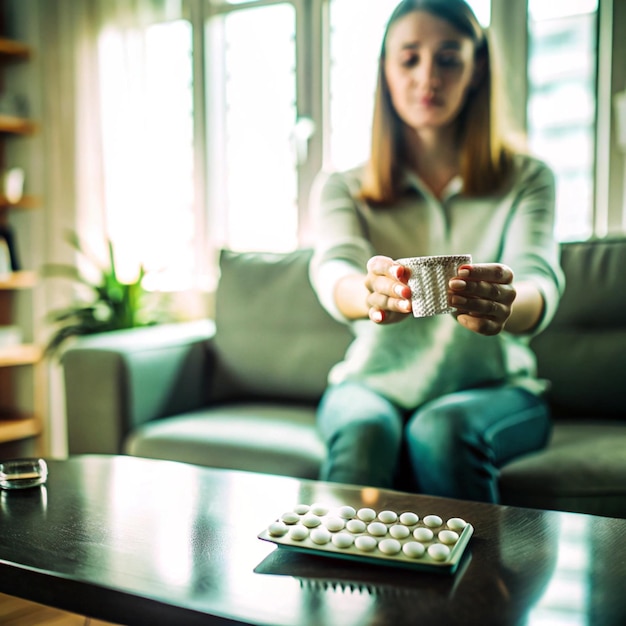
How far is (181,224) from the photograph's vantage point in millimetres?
2939

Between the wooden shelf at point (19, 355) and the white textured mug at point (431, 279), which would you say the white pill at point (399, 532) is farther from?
the wooden shelf at point (19, 355)

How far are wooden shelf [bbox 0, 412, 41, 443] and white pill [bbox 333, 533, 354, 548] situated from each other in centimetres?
246

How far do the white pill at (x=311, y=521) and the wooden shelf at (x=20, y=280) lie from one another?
2433 mm

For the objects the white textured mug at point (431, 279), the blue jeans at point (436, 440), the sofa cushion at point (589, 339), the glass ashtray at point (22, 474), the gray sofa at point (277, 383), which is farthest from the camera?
the sofa cushion at point (589, 339)

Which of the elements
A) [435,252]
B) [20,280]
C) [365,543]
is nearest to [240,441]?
[435,252]

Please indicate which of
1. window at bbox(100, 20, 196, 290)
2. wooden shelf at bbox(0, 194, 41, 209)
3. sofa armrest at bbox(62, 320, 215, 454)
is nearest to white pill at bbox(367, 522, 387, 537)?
sofa armrest at bbox(62, 320, 215, 454)

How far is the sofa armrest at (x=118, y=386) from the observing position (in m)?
1.78

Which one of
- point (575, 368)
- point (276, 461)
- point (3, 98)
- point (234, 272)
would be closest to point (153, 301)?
point (234, 272)

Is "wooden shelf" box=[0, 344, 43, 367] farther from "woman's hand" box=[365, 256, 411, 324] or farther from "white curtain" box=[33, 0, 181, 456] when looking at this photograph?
"woman's hand" box=[365, 256, 411, 324]

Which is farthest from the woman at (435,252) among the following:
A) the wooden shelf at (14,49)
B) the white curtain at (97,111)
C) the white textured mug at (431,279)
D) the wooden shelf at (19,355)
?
the wooden shelf at (14,49)

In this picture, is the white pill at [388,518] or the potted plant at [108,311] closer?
the white pill at [388,518]

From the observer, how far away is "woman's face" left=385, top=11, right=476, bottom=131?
151 centimetres

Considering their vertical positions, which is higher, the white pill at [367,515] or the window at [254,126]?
the window at [254,126]

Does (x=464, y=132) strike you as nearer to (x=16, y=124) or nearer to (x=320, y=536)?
(x=320, y=536)
